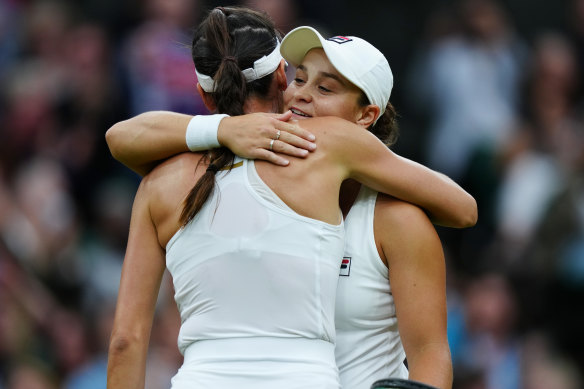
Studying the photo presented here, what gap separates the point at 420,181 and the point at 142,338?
3.20ft

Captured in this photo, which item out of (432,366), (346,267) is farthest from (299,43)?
(432,366)

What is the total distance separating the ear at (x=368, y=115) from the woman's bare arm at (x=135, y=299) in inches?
27.6

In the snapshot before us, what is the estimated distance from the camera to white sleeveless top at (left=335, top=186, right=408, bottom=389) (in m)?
3.26

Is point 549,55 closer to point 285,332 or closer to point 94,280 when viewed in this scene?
point 94,280

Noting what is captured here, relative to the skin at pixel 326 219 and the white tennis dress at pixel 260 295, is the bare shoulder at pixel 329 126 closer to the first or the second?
the skin at pixel 326 219

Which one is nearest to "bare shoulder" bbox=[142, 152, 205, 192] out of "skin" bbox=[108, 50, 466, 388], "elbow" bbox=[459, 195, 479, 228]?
"skin" bbox=[108, 50, 466, 388]

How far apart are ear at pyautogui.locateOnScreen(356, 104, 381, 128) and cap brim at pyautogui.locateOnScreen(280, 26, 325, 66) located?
244 millimetres

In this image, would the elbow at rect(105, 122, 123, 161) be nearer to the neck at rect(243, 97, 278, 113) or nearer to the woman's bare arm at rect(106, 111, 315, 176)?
the woman's bare arm at rect(106, 111, 315, 176)

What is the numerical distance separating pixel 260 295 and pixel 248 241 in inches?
6.0

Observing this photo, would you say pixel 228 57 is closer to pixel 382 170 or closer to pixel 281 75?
pixel 281 75

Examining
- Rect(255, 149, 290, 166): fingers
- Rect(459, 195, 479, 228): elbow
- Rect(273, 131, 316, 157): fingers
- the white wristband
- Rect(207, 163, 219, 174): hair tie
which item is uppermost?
Rect(273, 131, 316, 157): fingers

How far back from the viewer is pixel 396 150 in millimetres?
8016

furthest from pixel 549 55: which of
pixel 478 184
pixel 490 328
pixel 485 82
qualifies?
pixel 490 328

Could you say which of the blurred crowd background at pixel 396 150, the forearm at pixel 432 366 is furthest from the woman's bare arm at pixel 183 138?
the blurred crowd background at pixel 396 150
